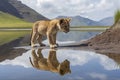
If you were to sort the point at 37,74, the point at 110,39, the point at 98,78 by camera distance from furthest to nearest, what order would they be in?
the point at 110,39
the point at 37,74
the point at 98,78

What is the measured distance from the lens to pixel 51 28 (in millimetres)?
19375

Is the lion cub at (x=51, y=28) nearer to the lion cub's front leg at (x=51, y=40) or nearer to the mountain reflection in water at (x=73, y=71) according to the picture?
the lion cub's front leg at (x=51, y=40)

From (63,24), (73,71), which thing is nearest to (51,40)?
(63,24)

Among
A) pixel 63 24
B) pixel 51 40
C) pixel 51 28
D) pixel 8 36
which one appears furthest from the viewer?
pixel 8 36

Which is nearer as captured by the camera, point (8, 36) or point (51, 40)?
point (51, 40)

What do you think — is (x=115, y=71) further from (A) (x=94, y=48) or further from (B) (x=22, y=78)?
(A) (x=94, y=48)

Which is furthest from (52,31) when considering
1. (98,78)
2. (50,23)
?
(98,78)

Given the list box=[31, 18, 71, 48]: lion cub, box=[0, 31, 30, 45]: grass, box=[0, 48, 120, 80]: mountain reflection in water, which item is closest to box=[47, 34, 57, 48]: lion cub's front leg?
box=[31, 18, 71, 48]: lion cub

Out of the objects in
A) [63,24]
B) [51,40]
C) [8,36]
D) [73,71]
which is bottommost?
[8,36]

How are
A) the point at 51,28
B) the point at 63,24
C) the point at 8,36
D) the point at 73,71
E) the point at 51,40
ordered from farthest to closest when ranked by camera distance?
the point at 8,36, the point at 51,40, the point at 51,28, the point at 63,24, the point at 73,71

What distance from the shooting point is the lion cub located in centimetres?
1781

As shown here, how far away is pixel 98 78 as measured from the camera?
945 cm

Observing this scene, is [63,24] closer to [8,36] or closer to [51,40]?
[51,40]

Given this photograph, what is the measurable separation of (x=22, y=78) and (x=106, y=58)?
206 inches
